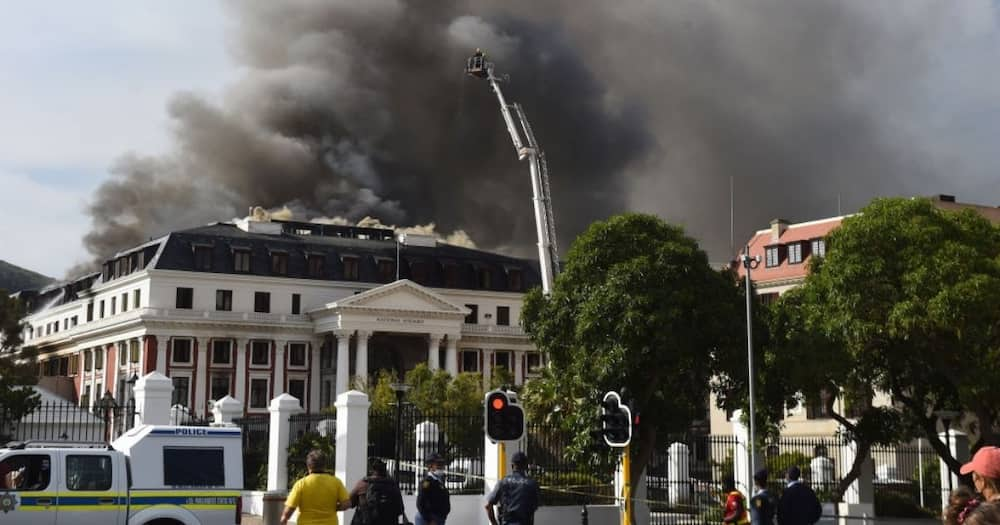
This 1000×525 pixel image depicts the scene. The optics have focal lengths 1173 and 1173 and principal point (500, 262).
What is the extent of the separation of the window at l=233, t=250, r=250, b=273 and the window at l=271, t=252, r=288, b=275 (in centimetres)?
204

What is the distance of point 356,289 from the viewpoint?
97.0 m

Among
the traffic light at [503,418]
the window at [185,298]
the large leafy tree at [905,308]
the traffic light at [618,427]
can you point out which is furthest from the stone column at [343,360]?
the traffic light at [503,418]

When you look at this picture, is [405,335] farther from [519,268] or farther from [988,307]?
[988,307]

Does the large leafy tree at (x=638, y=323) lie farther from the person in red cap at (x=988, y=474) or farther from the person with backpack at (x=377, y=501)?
the person in red cap at (x=988, y=474)

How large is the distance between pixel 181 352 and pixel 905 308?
216 ft

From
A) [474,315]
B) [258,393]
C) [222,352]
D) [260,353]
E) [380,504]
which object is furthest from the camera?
[474,315]

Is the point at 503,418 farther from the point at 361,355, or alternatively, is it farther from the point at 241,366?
the point at 241,366

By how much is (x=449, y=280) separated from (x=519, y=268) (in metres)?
7.57

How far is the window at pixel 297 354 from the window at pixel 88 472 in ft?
247

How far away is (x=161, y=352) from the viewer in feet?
290

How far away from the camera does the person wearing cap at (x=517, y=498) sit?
15.7m

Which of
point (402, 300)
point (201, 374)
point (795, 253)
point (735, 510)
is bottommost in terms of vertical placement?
point (735, 510)

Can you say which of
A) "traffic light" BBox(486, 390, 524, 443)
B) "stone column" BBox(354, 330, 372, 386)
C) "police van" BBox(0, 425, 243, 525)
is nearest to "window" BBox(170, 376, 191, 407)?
"stone column" BBox(354, 330, 372, 386)

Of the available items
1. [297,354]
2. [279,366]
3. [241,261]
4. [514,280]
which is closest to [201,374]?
[279,366]
